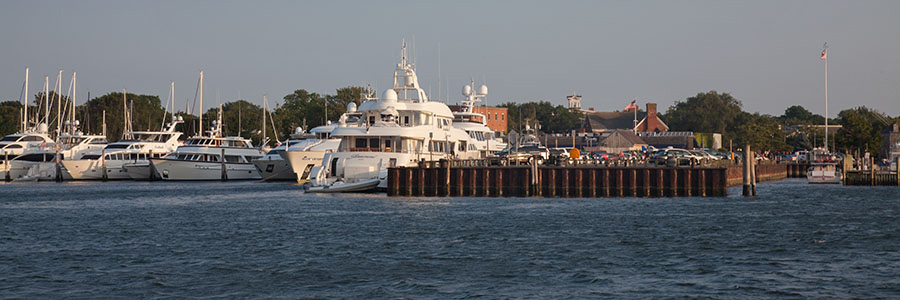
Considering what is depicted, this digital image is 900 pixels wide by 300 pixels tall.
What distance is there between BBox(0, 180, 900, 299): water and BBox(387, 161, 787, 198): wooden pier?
1093 millimetres

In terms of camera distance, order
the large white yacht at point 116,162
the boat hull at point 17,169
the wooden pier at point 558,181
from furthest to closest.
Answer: the boat hull at point 17,169, the large white yacht at point 116,162, the wooden pier at point 558,181

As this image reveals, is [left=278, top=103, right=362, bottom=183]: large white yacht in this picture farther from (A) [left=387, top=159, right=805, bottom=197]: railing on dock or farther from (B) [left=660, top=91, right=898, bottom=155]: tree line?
(B) [left=660, top=91, right=898, bottom=155]: tree line

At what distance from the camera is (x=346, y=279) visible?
2806 cm

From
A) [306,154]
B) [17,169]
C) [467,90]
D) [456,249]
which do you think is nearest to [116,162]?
[17,169]

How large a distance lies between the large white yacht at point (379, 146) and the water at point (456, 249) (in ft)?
13.6

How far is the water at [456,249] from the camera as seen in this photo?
26.4 meters

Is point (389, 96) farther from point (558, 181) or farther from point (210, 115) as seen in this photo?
point (210, 115)

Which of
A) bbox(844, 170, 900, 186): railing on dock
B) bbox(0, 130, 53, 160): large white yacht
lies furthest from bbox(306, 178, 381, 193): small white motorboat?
bbox(0, 130, 53, 160): large white yacht

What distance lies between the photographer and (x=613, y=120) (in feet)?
548

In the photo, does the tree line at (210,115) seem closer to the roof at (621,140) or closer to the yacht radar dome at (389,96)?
the roof at (621,140)

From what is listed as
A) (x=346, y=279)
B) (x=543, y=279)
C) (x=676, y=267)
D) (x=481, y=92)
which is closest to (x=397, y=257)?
(x=346, y=279)

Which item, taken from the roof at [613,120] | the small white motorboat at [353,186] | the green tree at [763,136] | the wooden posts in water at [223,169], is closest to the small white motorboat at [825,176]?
the small white motorboat at [353,186]

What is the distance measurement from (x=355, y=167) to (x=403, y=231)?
2141cm

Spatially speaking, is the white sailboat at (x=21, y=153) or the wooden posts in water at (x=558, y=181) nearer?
the wooden posts in water at (x=558, y=181)
